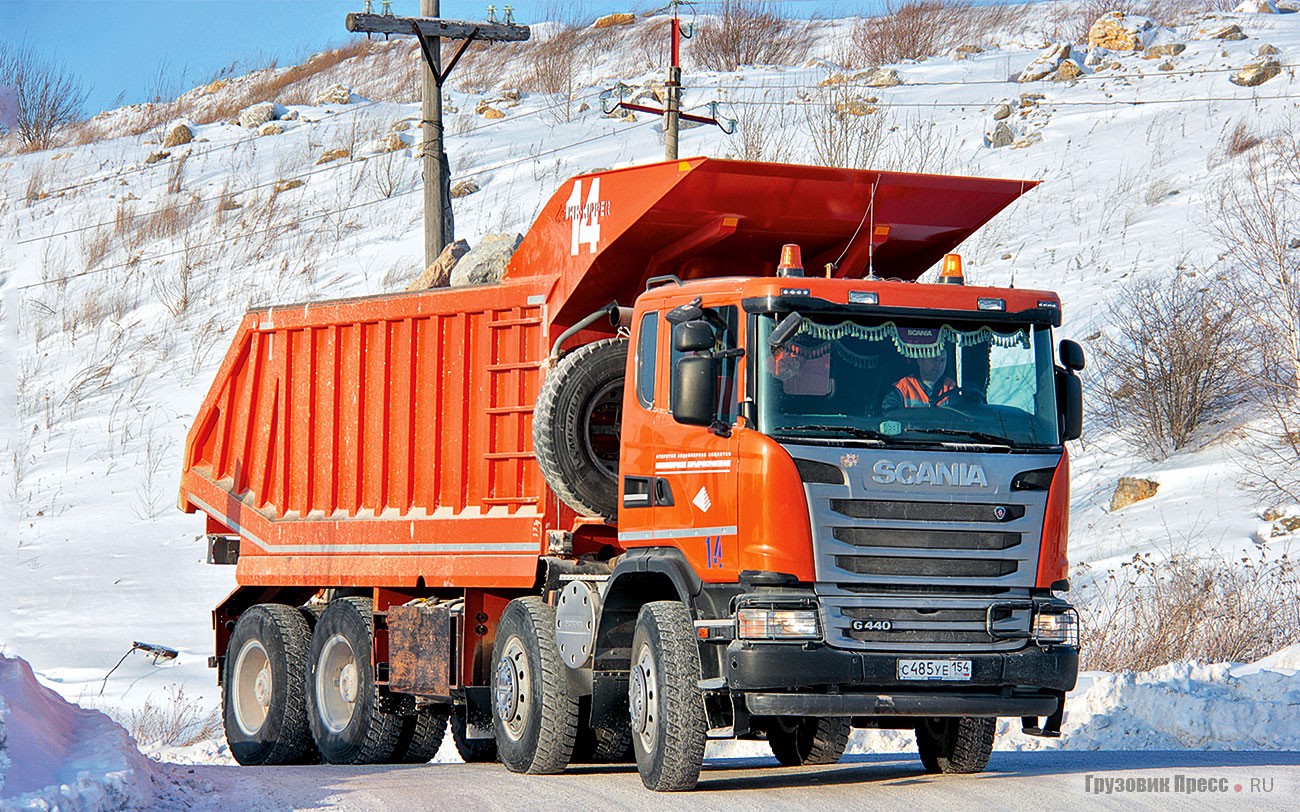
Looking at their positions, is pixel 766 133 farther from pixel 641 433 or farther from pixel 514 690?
pixel 641 433

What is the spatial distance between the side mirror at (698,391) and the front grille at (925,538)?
3.04 feet

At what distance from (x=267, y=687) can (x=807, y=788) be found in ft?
20.9

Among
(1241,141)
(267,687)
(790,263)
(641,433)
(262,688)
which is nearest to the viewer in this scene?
(790,263)

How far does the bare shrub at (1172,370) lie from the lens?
21281 millimetres

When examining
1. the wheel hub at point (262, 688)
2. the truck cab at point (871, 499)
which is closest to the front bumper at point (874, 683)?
the truck cab at point (871, 499)

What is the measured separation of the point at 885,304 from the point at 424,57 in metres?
15.3

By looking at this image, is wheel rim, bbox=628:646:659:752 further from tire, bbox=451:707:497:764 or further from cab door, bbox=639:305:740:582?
tire, bbox=451:707:497:764

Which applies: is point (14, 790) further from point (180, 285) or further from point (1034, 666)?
point (180, 285)

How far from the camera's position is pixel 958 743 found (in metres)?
9.88

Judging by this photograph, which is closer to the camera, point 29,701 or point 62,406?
point 29,701

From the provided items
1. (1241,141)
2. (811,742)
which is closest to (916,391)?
(811,742)

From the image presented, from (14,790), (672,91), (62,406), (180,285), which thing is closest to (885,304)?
(14,790)

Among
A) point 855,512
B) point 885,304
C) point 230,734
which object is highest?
point 885,304

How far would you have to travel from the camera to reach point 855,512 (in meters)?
8.21
